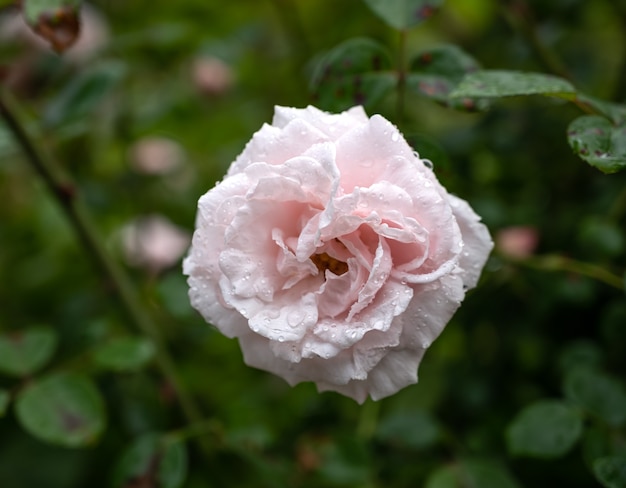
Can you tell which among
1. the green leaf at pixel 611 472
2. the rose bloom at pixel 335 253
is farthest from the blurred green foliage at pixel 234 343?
the rose bloom at pixel 335 253

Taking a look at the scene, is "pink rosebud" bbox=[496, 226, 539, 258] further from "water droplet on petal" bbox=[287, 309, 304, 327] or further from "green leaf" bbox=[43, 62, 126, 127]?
"green leaf" bbox=[43, 62, 126, 127]

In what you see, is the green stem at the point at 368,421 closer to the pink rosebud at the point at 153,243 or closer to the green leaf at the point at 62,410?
the green leaf at the point at 62,410

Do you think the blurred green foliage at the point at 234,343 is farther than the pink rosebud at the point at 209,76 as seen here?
No

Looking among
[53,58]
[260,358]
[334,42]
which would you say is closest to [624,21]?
[334,42]

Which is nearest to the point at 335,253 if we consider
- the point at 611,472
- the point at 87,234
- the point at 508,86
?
the point at 508,86

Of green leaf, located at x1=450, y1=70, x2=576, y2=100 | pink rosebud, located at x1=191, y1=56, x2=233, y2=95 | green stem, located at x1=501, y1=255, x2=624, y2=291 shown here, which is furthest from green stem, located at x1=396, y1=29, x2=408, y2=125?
pink rosebud, located at x1=191, y1=56, x2=233, y2=95

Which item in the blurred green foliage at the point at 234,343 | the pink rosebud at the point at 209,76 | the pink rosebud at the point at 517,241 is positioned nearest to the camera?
the blurred green foliage at the point at 234,343

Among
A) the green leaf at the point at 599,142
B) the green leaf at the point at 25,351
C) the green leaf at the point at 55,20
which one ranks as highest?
the green leaf at the point at 55,20
